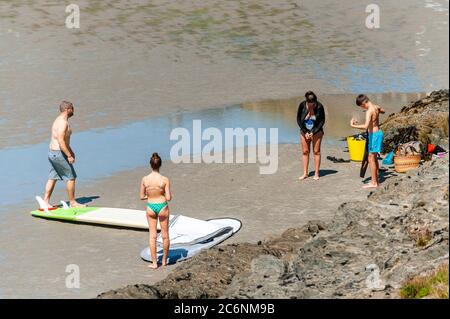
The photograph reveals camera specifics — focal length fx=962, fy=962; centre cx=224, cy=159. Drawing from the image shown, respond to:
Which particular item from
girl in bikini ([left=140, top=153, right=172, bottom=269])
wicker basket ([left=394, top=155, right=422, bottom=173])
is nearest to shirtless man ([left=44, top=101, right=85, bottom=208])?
girl in bikini ([left=140, top=153, right=172, bottom=269])

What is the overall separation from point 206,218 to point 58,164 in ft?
8.78

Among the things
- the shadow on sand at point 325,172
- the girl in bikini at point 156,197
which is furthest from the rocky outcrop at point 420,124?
the girl in bikini at point 156,197

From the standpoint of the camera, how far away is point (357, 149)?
18438mm

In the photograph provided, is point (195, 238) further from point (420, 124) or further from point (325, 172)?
point (420, 124)

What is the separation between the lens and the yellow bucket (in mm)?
18422

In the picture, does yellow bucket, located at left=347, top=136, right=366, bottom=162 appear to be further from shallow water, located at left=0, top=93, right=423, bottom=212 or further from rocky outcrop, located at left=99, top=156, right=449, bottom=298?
rocky outcrop, located at left=99, top=156, right=449, bottom=298

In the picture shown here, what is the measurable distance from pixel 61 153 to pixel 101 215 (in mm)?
1410

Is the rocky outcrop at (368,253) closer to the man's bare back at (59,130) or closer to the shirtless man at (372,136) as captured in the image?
the shirtless man at (372,136)

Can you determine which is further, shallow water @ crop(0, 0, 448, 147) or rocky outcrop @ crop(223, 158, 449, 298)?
shallow water @ crop(0, 0, 448, 147)

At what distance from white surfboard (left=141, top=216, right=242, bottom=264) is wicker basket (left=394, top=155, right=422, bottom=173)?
394cm

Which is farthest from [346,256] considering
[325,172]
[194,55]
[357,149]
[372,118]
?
[194,55]

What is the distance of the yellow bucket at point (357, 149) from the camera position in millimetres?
18422
